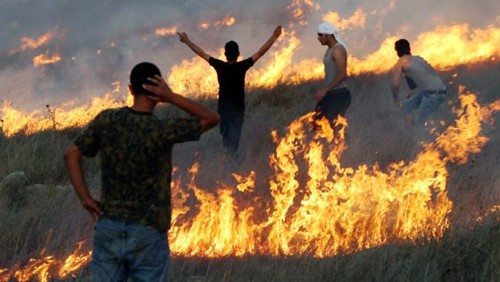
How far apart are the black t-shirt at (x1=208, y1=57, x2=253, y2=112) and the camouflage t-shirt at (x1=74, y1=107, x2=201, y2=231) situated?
4849mm

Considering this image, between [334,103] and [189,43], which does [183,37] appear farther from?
[334,103]

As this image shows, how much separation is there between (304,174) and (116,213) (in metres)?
4.85

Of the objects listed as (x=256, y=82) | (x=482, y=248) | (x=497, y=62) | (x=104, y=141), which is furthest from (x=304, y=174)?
(x=497, y=62)

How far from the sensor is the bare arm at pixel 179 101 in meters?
3.41

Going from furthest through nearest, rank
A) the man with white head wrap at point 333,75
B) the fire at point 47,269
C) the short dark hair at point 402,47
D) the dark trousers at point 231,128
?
the short dark hair at point 402,47, the dark trousers at point 231,128, the man with white head wrap at point 333,75, the fire at point 47,269

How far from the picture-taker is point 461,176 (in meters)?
7.61

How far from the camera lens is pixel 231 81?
8.34m

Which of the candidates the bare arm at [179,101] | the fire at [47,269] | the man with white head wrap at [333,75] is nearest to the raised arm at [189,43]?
the man with white head wrap at [333,75]

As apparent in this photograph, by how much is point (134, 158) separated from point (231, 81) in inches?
196

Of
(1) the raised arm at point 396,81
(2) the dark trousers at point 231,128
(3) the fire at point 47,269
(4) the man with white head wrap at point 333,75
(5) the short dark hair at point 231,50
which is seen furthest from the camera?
(1) the raised arm at point 396,81

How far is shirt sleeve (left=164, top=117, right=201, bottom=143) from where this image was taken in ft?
11.3

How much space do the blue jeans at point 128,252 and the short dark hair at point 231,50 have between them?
16.3 ft

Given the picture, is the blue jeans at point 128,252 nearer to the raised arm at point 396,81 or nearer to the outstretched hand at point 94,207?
the outstretched hand at point 94,207

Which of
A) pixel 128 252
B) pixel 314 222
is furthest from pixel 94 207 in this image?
pixel 314 222
